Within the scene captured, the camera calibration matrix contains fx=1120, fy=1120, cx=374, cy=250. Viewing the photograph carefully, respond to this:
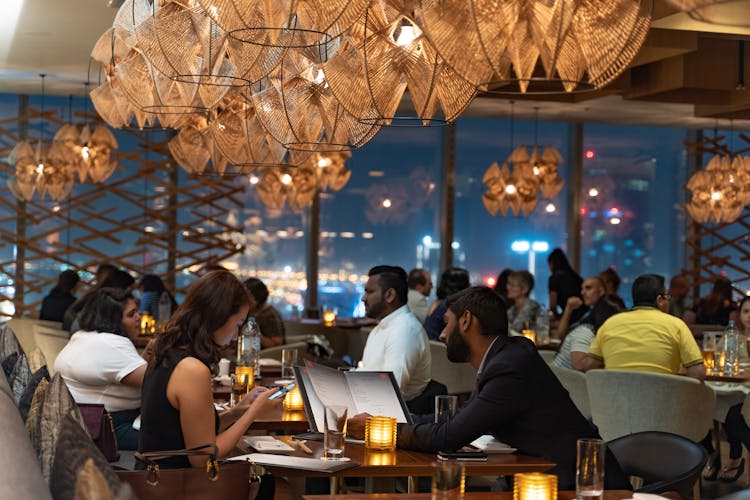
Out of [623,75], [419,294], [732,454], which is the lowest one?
[732,454]

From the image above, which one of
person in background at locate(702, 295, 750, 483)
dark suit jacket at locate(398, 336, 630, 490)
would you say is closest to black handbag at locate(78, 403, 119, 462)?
dark suit jacket at locate(398, 336, 630, 490)

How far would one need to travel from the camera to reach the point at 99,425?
3195 mm

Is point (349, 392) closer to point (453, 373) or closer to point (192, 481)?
point (192, 481)

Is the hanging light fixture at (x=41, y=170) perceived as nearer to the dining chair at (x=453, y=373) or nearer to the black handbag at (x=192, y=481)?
the dining chair at (x=453, y=373)

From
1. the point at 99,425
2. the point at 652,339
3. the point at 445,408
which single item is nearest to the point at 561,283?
the point at 652,339

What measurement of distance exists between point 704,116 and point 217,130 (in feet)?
20.7

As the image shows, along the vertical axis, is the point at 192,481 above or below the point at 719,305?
below

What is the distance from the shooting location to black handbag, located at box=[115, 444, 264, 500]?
2.31 m

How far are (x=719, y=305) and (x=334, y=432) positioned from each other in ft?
22.7

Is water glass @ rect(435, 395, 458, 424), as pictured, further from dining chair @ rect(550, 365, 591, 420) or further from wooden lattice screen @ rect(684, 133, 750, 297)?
wooden lattice screen @ rect(684, 133, 750, 297)

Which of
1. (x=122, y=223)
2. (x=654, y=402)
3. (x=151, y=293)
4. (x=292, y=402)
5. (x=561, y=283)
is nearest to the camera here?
(x=292, y=402)

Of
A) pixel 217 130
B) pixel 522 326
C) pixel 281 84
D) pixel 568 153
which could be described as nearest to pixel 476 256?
pixel 568 153

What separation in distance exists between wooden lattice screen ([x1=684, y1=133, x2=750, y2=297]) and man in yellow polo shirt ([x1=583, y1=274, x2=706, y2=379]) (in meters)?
6.87

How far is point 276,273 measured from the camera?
458 inches
